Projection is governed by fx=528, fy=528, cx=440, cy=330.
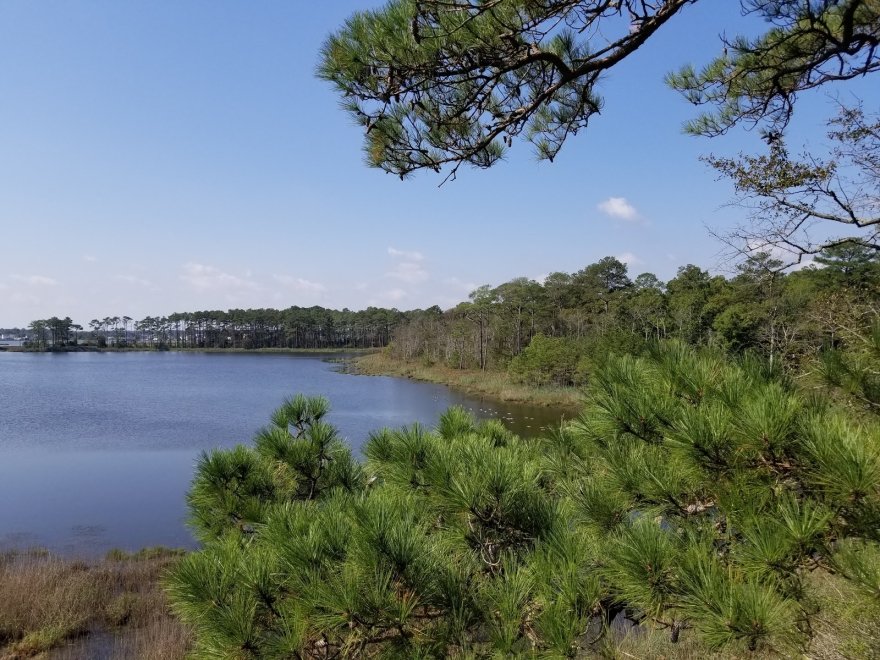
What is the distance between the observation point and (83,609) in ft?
17.4

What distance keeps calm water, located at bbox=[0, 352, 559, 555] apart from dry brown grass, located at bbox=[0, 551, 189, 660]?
122 cm

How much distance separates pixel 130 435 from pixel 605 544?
1687 centimetres

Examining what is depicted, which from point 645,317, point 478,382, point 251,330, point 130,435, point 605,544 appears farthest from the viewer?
point 251,330

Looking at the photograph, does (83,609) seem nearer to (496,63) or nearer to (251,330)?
(496,63)

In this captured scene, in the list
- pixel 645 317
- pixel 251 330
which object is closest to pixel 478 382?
pixel 645 317

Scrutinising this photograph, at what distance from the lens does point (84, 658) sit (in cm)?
453

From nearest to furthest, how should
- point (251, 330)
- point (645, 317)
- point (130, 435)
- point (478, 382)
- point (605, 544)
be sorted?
point (605, 544) → point (130, 435) → point (645, 317) → point (478, 382) → point (251, 330)

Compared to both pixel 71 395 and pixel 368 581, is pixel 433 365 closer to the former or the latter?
pixel 71 395

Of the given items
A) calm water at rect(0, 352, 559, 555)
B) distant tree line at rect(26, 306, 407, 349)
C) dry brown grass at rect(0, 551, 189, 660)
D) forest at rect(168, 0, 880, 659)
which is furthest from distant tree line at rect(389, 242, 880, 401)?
distant tree line at rect(26, 306, 407, 349)

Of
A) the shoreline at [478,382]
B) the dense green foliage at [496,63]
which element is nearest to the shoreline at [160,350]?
the shoreline at [478,382]

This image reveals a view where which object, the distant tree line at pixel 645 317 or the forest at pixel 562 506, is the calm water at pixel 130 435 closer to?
the forest at pixel 562 506

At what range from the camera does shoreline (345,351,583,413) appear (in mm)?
21500

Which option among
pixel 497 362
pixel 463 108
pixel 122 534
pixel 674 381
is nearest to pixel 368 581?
pixel 674 381

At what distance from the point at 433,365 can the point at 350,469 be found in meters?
36.4
